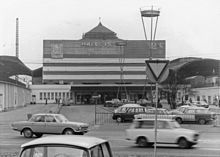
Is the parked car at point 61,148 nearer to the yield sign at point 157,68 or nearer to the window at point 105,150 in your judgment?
the window at point 105,150

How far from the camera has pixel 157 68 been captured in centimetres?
1455

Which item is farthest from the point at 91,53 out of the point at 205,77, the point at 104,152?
the point at 104,152

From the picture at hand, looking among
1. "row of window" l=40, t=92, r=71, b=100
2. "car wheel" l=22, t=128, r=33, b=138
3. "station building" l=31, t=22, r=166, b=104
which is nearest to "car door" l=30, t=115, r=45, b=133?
"car wheel" l=22, t=128, r=33, b=138

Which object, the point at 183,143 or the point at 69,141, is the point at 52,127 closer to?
the point at 183,143

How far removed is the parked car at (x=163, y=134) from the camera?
24.0 m

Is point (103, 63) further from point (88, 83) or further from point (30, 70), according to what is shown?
point (30, 70)

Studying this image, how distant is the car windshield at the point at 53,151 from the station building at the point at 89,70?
121 meters

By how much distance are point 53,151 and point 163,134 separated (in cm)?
1646

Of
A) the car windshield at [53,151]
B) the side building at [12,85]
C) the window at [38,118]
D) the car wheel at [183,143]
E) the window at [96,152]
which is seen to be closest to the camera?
the car windshield at [53,151]

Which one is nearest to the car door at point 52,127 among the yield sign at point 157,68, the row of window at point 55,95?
the yield sign at point 157,68

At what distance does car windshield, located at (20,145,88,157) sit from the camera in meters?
8.06

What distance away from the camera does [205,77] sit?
135 meters

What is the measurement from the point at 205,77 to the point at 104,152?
421 ft

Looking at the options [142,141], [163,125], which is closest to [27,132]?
[142,141]
